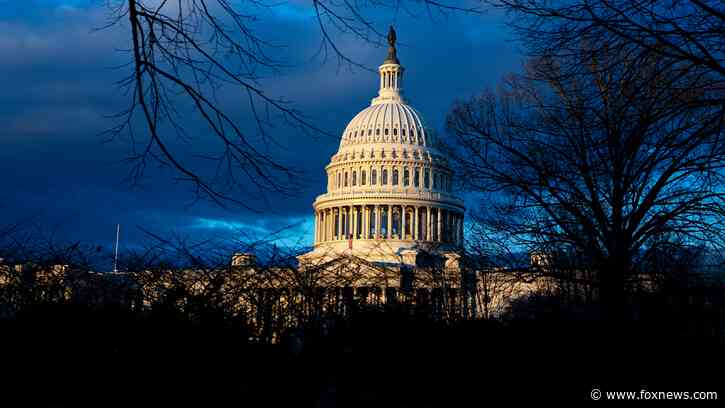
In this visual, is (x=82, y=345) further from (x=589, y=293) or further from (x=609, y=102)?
(x=589, y=293)

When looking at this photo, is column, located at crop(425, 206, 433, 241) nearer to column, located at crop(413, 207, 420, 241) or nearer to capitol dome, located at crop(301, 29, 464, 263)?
capitol dome, located at crop(301, 29, 464, 263)

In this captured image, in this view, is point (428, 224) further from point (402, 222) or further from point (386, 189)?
point (386, 189)

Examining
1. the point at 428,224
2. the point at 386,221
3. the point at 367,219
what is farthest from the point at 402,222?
the point at 367,219

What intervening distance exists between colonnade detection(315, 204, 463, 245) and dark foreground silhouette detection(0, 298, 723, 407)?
3279 inches

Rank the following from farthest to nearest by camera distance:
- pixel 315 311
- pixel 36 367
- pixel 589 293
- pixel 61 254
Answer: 1. pixel 589 293
2. pixel 61 254
3. pixel 315 311
4. pixel 36 367

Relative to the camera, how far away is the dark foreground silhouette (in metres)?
7.30

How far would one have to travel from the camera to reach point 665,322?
41.5ft

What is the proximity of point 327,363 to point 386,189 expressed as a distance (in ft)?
286

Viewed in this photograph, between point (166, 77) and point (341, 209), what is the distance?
3587 inches

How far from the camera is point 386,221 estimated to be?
9719 centimetres

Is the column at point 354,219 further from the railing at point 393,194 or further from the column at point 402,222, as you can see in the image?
the column at point 402,222

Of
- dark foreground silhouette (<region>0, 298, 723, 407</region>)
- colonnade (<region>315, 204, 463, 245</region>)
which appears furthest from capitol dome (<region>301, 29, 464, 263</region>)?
dark foreground silhouette (<region>0, 298, 723, 407</region>)

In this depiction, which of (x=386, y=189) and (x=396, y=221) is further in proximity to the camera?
(x=396, y=221)

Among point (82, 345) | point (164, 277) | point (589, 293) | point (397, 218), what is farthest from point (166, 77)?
point (397, 218)
